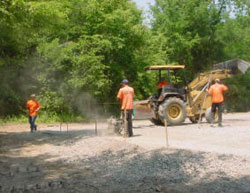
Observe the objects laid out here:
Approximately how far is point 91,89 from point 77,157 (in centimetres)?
1292

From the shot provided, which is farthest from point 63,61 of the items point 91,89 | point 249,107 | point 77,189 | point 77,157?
point 249,107

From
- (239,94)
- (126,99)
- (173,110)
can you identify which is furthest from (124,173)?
(239,94)

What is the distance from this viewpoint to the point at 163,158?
8.15m

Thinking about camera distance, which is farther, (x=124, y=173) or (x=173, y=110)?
(x=173, y=110)

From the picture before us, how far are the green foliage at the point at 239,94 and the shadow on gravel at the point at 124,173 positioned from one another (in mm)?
24527

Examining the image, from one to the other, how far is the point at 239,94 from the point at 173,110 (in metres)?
18.3

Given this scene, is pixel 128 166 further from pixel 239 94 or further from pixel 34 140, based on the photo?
pixel 239 94

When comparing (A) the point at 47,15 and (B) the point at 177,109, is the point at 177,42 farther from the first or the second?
(A) the point at 47,15

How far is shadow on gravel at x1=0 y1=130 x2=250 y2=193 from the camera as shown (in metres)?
6.01

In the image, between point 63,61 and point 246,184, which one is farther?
point 63,61

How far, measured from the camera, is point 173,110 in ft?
53.2

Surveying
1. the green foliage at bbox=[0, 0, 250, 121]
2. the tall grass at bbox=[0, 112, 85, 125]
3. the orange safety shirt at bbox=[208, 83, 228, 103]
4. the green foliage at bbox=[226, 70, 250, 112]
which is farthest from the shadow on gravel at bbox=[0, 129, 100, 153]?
the green foliage at bbox=[226, 70, 250, 112]

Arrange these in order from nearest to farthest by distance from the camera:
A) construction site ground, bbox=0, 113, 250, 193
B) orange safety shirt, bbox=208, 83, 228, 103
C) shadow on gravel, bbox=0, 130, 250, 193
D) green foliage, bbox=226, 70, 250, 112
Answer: shadow on gravel, bbox=0, 130, 250, 193 < construction site ground, bbox=0, 113, 250, 193 < orange safety shirt, bbox=208, 83, 228, 103 < green foliage, bbox=226, 70, 250, 112

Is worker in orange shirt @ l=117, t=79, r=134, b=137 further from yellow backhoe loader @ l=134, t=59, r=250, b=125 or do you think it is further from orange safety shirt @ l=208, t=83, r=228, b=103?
orange safety shirt @ l=208, t=83, r=228, b=103
